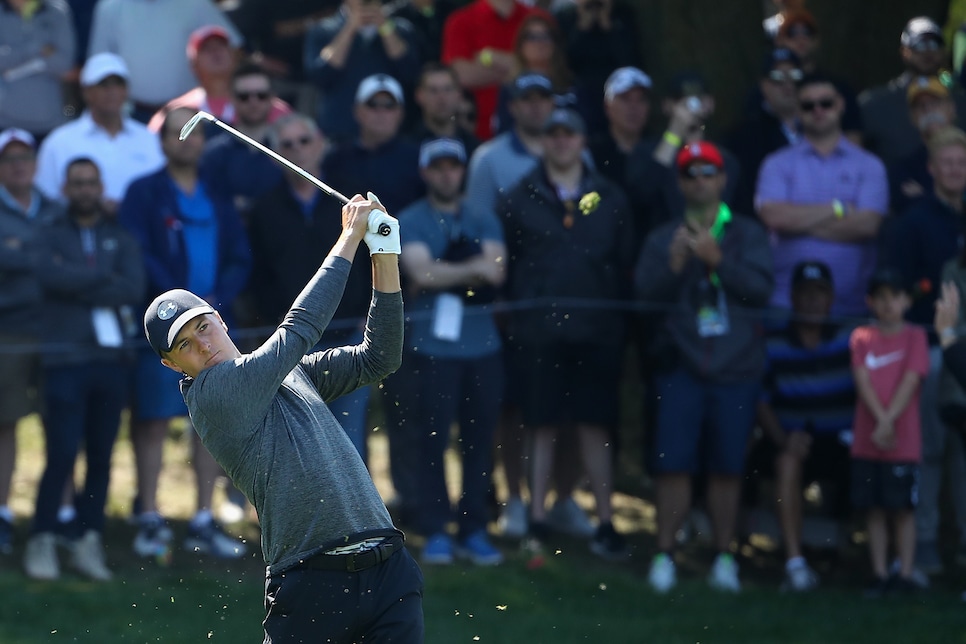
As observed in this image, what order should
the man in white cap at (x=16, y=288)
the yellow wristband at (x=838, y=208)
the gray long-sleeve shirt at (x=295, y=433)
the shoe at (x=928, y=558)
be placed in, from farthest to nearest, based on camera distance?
the yellow wristband at (x=838, y=208) < the shoe at (x=928, y=558) < the man in white cap at (x=16, y=288) < the gray long-sleeve shirt at (x=295, y=433)

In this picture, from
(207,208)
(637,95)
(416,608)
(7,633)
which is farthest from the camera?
(637,95)

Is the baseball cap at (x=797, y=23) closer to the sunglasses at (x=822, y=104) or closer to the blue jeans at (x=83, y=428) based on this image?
the sunglasses at (x=822, y=104)

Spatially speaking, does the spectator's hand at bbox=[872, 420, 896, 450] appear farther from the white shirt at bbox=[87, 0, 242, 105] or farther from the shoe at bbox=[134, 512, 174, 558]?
the white shirt at bbox=[87, 0, 242, 105]

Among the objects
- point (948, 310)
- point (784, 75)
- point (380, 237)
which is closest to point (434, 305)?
point (948, 310)

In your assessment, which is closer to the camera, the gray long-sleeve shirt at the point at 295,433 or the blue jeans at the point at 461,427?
the gray long-sleeve shirt at the point at 295,433

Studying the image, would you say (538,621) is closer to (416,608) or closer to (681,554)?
(681,554)

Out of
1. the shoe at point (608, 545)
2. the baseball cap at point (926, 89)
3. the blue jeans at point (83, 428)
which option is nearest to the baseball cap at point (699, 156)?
the baseball cap at point (926, 89)

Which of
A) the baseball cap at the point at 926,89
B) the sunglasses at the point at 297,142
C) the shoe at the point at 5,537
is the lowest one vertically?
the shoe at the point at 5,537

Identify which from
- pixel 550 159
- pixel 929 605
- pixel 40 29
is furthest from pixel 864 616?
pixel 40 29

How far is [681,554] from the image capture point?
912 centimetres

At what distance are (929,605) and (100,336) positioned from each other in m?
4.91

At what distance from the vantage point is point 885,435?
8883 mm

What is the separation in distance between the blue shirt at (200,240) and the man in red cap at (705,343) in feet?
8.26

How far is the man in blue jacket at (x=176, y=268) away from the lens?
29.7 feet
